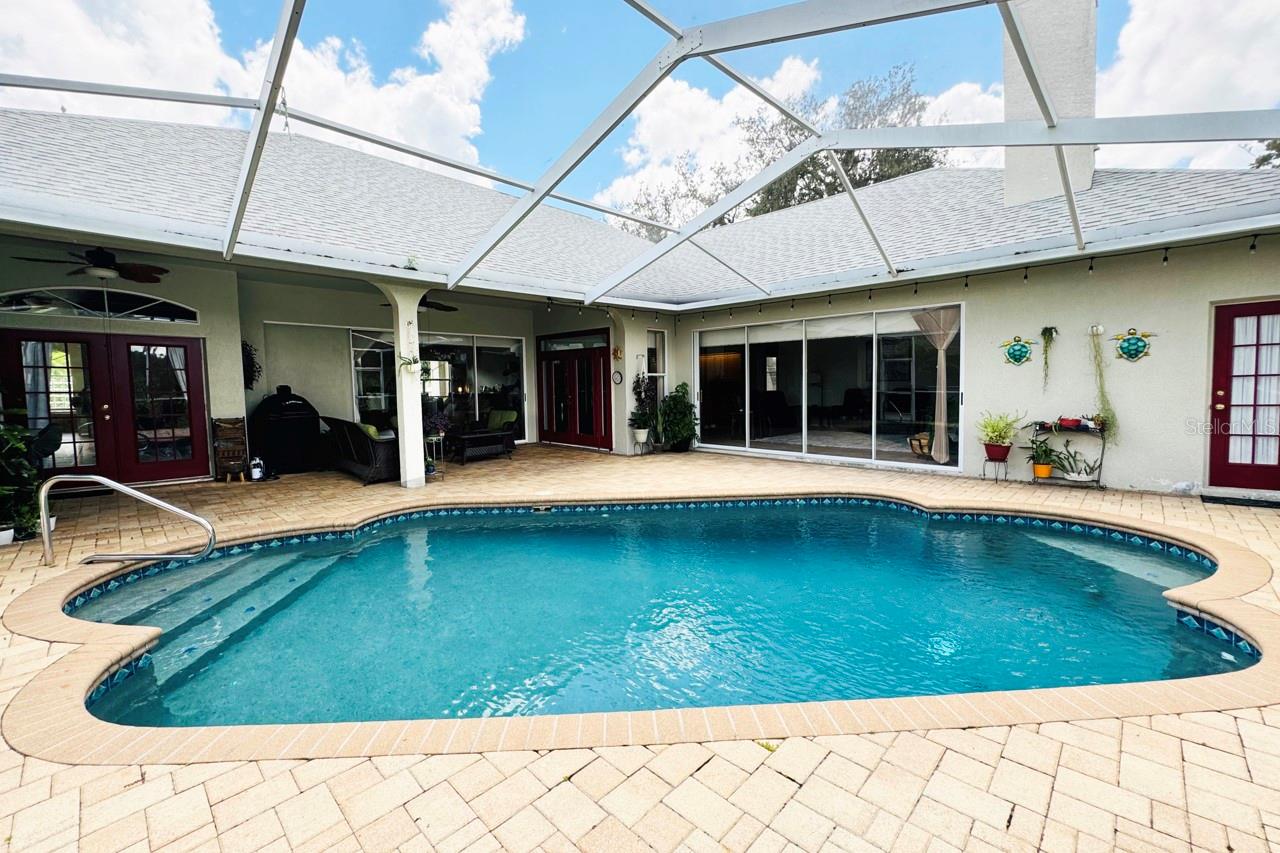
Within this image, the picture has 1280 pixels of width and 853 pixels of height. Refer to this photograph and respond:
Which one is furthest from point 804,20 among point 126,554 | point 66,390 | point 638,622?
point 66,390

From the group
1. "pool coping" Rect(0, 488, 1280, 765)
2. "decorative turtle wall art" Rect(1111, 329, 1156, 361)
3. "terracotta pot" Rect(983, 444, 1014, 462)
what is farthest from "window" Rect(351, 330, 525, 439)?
"decorative turtle wall art" Rect(1111, 329, 1156, 361)

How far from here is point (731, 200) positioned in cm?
620

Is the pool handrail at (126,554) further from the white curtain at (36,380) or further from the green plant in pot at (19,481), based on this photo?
the white curtain at (36,380)

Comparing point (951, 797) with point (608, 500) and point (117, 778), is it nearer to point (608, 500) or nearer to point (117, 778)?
point (117, 778)

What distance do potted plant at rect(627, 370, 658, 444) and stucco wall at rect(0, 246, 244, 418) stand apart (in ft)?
20.4

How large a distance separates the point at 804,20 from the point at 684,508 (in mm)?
4914

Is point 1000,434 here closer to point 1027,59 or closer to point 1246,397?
point 1246,397

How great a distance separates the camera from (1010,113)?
27.4 feet

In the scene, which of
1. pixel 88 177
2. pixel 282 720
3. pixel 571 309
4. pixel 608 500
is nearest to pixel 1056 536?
pixel 608 500

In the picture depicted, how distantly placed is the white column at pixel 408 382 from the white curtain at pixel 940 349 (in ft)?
23.1

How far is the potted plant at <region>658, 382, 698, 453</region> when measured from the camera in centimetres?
1062

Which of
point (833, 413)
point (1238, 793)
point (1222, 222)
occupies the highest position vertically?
point (1222, 222)

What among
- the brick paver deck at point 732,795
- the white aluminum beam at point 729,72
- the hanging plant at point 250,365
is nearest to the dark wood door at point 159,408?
the hanging plant at point 250,365

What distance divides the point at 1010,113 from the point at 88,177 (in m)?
11.6
